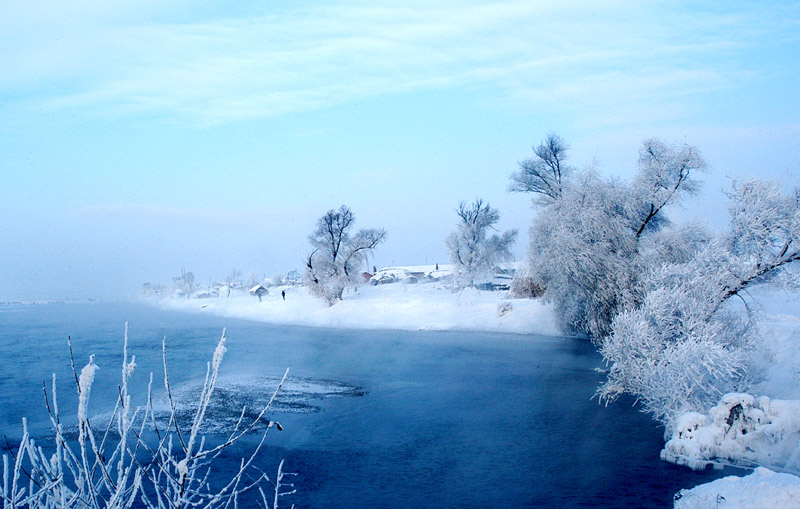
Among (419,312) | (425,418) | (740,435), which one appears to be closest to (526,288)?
(419,312)

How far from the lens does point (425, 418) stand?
14.9 m

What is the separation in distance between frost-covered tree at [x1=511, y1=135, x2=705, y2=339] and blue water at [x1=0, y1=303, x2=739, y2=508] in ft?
8.11

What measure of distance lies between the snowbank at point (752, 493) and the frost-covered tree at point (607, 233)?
1375cm

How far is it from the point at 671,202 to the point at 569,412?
12169 mm

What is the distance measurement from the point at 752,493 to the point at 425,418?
8.40 meters

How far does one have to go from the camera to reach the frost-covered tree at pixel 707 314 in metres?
12.5

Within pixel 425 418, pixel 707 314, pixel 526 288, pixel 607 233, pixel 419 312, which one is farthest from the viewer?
pixel 526 288

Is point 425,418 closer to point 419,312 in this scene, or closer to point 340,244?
point 419,312

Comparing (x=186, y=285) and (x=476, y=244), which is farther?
(x=186, y=285)

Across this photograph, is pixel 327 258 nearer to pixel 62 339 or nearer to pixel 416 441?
pixel 62 339

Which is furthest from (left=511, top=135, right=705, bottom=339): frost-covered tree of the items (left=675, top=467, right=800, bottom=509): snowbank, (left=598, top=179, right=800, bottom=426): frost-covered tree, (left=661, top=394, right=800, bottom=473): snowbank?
(left=675, top=467, right=800, bottom=509): snowbank

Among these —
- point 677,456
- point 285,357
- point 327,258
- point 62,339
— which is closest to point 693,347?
point 677,456

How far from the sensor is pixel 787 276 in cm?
1485

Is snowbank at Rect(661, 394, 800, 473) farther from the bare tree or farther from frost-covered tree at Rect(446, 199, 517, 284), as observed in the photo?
frost-covered tree at Rect(446, 199, 517, 284)
